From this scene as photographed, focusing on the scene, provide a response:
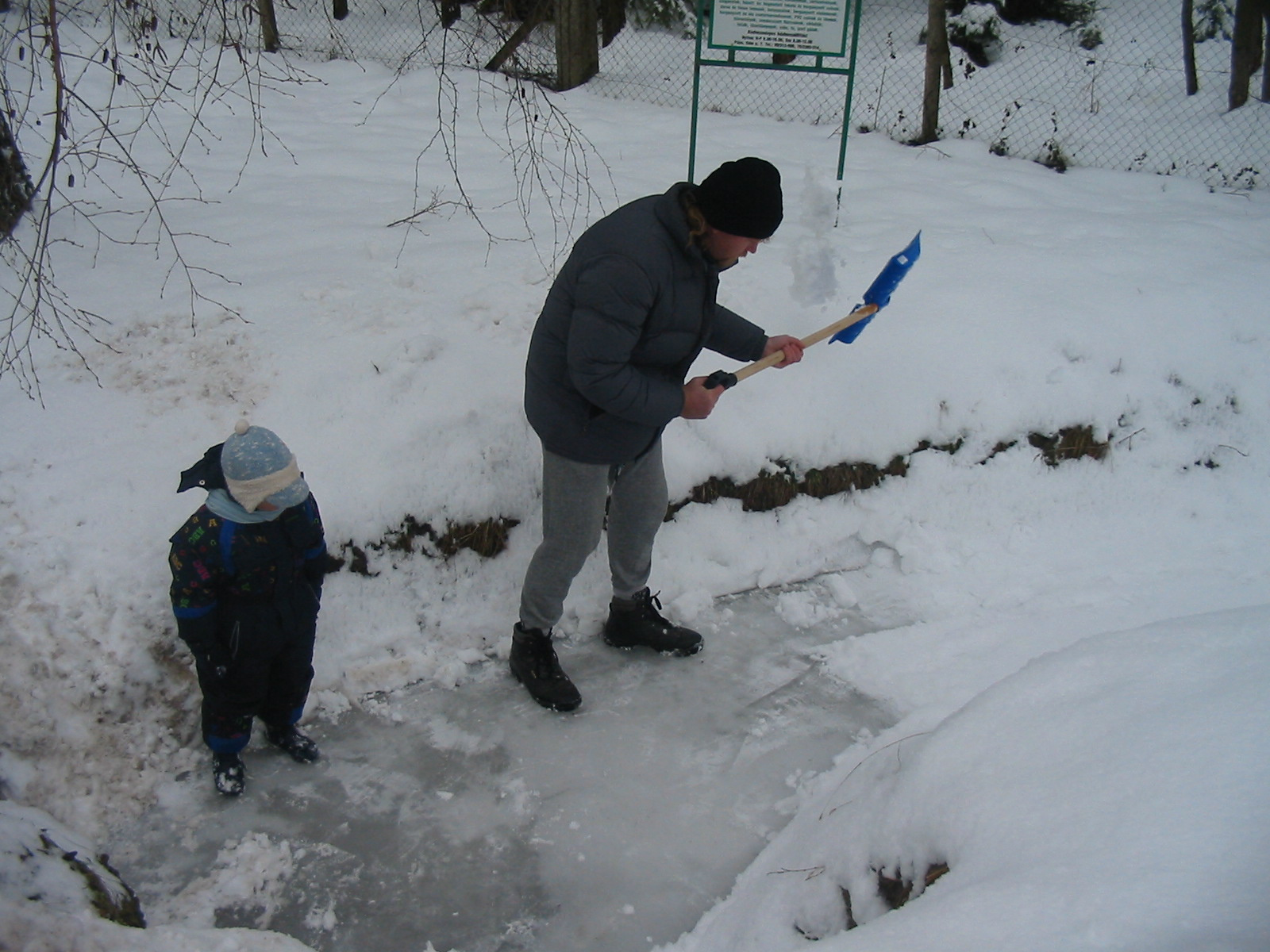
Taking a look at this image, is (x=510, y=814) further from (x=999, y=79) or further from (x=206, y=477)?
(x=999, y=79)

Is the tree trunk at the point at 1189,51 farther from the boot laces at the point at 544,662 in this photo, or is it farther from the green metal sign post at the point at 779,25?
the boot laces at the point at 544,662

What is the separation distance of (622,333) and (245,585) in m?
1.30

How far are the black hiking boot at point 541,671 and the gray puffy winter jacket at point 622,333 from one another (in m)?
0.71

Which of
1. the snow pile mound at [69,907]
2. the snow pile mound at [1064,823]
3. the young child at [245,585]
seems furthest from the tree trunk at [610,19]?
the snow pile mound at [69,907]

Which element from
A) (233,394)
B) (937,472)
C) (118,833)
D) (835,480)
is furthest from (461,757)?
(937,472)

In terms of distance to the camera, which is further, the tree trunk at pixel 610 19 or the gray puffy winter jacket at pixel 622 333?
the tree trunk at pixel 610 19

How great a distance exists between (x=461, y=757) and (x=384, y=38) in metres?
11.1

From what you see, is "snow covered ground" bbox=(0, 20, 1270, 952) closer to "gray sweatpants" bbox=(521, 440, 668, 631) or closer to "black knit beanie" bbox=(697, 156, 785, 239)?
"gray sweatpants" bbox=(521, 440, 668, 631)

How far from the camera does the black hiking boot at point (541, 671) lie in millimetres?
3086

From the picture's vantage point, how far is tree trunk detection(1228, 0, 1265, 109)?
8.88 metres

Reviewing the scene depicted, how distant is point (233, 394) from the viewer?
3590 mm

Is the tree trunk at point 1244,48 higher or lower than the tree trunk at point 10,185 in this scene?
higher

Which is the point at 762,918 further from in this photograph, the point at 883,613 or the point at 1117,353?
the point at 1117,353

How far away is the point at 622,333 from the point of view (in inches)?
99.2
